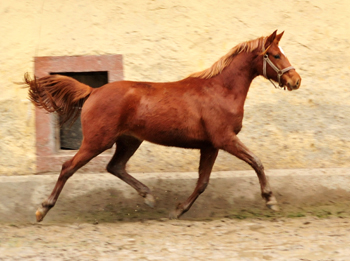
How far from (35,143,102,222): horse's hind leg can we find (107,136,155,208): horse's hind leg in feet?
1.49

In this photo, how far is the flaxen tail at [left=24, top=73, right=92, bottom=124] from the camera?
5375 mm

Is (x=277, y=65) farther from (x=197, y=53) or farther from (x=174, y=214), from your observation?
(x=174, y=214)

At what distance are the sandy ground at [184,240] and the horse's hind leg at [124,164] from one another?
315mm

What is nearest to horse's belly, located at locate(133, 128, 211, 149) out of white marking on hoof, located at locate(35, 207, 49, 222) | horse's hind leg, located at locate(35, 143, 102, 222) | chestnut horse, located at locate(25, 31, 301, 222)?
chestnut horse, located at locate(25, 31, 301, 222)

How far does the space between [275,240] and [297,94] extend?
8.34ft

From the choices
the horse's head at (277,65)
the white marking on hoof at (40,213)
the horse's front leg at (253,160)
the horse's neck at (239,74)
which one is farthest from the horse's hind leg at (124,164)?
the horse's head at (277,65)

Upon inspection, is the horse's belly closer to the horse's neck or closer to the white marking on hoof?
the horse's neck

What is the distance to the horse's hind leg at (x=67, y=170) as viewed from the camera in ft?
17.1

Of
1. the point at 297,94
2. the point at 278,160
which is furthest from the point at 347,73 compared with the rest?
the point at 278,160

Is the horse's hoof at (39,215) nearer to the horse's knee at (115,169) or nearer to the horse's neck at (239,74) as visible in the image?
the horse's knee at (115,169)

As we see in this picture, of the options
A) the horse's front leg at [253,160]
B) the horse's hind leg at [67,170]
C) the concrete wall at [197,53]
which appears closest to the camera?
the horse's front leg at [253,160]

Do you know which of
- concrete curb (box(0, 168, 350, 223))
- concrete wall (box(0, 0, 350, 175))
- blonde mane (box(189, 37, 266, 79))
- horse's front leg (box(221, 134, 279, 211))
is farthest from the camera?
concrete wall (box(0, 0, 350, 175))

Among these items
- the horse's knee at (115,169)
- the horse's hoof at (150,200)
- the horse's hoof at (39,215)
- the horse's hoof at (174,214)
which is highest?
the horse's knee at (115,169)

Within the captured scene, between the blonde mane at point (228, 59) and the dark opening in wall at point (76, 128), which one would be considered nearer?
the blonde mane at point (228, 59)
